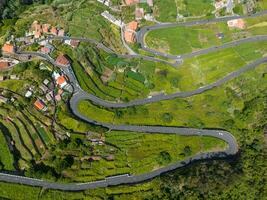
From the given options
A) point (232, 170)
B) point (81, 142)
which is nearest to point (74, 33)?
point (81, 142)

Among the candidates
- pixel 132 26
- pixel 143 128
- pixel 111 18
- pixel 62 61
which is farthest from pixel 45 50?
pixel 143 128

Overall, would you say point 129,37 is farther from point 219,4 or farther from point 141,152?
point 141,152

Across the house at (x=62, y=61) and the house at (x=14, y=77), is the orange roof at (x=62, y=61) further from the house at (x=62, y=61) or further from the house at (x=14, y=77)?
the house at (x=14, y=77)

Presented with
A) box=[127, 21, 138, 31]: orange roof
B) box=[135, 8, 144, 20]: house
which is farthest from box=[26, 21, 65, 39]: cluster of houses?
box=[135, 8, 144, 20]: house

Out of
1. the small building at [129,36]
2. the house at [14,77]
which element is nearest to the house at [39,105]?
the house at [14,77]

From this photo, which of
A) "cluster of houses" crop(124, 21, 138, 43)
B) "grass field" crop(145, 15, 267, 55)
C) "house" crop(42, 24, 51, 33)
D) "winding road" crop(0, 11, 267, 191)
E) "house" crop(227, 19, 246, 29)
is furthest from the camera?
"house" crop(227, 19, 246, 29)

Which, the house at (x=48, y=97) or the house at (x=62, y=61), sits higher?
the house at (x=62, y=61)

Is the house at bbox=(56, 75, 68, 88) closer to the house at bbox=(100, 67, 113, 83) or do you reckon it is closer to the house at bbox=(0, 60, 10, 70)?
the house at bbox=(100, 67, 113, 83)

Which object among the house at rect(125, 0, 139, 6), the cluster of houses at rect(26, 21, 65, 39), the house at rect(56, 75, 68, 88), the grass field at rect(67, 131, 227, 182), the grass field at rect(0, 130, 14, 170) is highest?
the house at rect(125, 0, 139, 6)

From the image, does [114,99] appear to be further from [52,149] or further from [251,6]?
[251,6]
